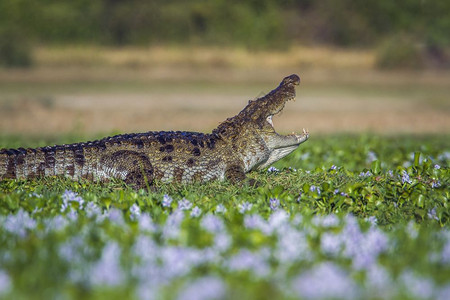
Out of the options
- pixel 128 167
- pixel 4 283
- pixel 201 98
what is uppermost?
pixel 201 98

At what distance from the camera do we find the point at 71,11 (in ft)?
96.5

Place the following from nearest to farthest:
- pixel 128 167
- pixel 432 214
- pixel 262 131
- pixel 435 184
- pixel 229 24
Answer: pixel 432 214
pixel 435 184
pixel 128 167
pixel 262 131
pixel 229 24

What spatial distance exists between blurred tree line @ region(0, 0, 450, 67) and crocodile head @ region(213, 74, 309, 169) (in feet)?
73.9

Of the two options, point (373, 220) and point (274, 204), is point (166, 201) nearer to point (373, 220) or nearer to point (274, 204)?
point (274, 204)

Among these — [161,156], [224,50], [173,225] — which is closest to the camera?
[173,225]

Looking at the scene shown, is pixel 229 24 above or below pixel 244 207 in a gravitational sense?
above

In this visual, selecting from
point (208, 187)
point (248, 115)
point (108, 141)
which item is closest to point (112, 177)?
point (108, 141)

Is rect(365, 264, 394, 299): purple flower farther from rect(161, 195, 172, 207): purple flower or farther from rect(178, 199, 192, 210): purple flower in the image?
rect(161, 195, 172, 207): purple flower

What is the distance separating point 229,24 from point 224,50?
1.70 metres

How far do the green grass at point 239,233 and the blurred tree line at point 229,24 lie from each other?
23.5 metres

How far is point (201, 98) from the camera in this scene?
22172 millimetres

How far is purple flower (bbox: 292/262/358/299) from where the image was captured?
2.60 meters

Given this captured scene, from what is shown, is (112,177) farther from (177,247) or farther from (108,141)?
(177,247)

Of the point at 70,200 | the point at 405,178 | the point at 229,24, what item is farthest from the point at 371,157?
the point at 229,24
